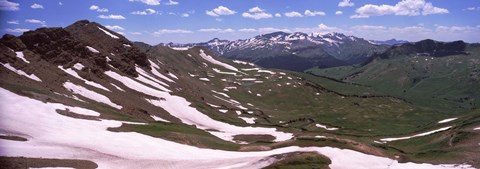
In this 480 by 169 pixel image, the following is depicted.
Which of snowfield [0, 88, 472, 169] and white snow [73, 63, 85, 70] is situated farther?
white snow [73, 63, 85, 70]

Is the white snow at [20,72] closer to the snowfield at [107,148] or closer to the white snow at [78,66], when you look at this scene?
the snowfield at [107,148]

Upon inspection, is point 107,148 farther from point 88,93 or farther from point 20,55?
point 20,55

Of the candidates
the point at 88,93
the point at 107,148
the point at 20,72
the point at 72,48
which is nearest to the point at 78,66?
the point at 72,48

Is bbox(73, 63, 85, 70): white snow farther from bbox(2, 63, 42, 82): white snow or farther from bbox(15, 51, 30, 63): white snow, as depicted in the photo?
bbox(2, 63, 42, 82): white snow

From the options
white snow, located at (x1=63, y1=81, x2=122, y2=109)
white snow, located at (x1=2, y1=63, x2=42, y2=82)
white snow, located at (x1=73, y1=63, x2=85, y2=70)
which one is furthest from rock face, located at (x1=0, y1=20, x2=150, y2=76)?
white snow, located at (x1=63, y1=81, x2=122, y2=109)

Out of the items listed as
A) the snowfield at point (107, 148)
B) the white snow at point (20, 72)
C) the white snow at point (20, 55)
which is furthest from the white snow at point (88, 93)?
the snowfield at point (107, 148)

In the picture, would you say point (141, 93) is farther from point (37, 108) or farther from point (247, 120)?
point (37, 108)

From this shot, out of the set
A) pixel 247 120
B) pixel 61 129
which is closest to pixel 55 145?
pixel 61 129
